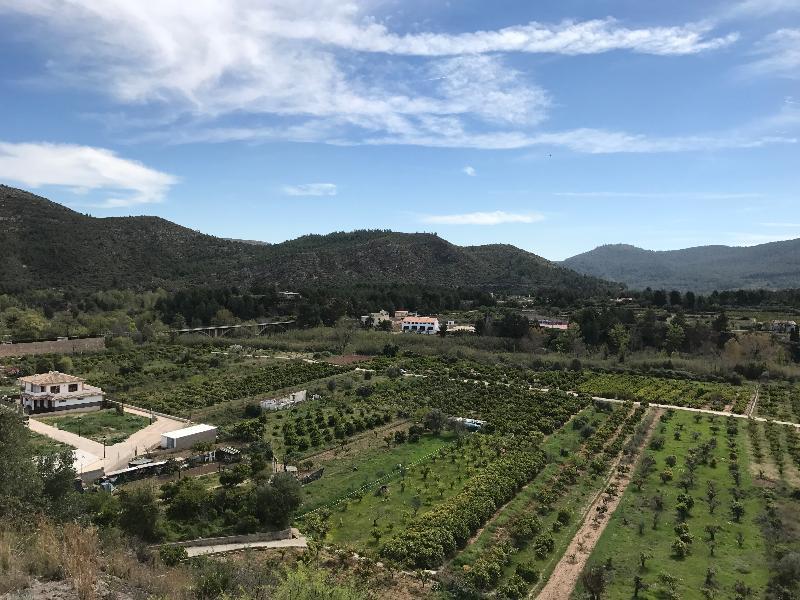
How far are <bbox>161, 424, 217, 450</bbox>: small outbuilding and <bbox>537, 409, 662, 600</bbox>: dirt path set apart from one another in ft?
57.6

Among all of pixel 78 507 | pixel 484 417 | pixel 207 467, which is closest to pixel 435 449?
pixel 484 417

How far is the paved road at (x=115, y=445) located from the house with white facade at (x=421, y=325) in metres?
39.6

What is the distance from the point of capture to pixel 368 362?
5156 cm

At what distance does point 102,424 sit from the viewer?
107 ft

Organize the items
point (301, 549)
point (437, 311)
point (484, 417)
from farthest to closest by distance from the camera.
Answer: point (437, 311) < point (484, 417) < point (301, 549)

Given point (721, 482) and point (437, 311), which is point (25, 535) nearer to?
point (721, 482)

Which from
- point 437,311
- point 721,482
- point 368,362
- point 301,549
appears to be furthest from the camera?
point 437,311

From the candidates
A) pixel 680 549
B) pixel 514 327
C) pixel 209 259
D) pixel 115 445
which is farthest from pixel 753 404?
pixel 209 259

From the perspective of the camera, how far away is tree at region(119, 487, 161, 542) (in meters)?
17.2

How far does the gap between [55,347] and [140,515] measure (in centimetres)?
4417

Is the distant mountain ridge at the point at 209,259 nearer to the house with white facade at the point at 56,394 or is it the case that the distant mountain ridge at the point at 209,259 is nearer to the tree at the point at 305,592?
the house with white facade at the point at 56,394

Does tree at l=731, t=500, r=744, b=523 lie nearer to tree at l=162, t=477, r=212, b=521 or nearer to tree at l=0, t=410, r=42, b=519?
tree at l=162, t=477, r=212, b=521

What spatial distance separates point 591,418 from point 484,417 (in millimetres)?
6322

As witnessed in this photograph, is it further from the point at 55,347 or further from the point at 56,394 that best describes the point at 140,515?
the point at 55,347
